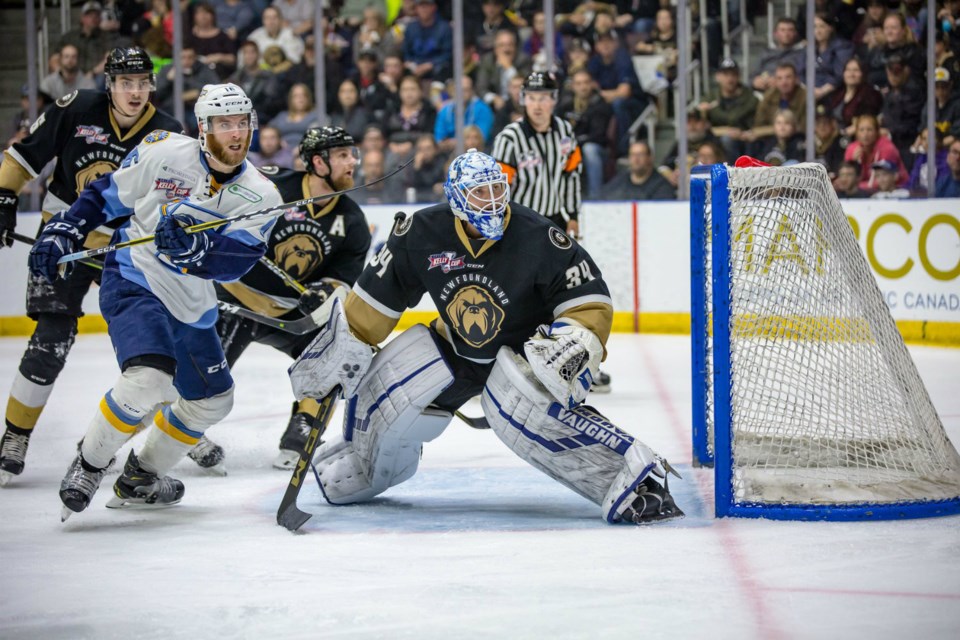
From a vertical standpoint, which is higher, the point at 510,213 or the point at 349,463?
the point at 510,213

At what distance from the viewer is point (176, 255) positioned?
11.0 feet

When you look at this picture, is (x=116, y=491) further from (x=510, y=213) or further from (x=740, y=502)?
(x=740, y=502)

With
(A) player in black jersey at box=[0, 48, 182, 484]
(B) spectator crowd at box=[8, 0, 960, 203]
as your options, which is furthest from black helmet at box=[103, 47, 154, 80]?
(B) spectator crowd at box=[8, 0, 960, 203]

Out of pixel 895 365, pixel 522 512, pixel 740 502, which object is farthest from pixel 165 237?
pixel 895 365

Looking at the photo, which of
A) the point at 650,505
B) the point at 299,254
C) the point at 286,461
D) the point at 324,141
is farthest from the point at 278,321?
the point at 650,505

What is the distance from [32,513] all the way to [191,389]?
1.82 ft

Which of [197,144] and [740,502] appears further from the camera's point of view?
[197,144]

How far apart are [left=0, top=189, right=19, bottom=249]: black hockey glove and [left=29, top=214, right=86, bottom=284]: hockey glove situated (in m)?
0.62

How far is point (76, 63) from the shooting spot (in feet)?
27.3

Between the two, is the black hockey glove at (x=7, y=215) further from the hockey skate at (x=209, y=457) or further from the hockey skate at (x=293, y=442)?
the hockey skate at (x=293, y=442)

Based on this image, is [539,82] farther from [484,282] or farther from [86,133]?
[484,282]

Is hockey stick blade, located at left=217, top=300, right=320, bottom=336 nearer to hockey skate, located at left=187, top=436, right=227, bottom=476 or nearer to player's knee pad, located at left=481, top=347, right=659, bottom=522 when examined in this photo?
hockey skate, located at left=187, top=436, right=227, bottom=476

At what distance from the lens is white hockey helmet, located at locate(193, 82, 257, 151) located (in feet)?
11.3

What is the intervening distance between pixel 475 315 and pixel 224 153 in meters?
0.81
